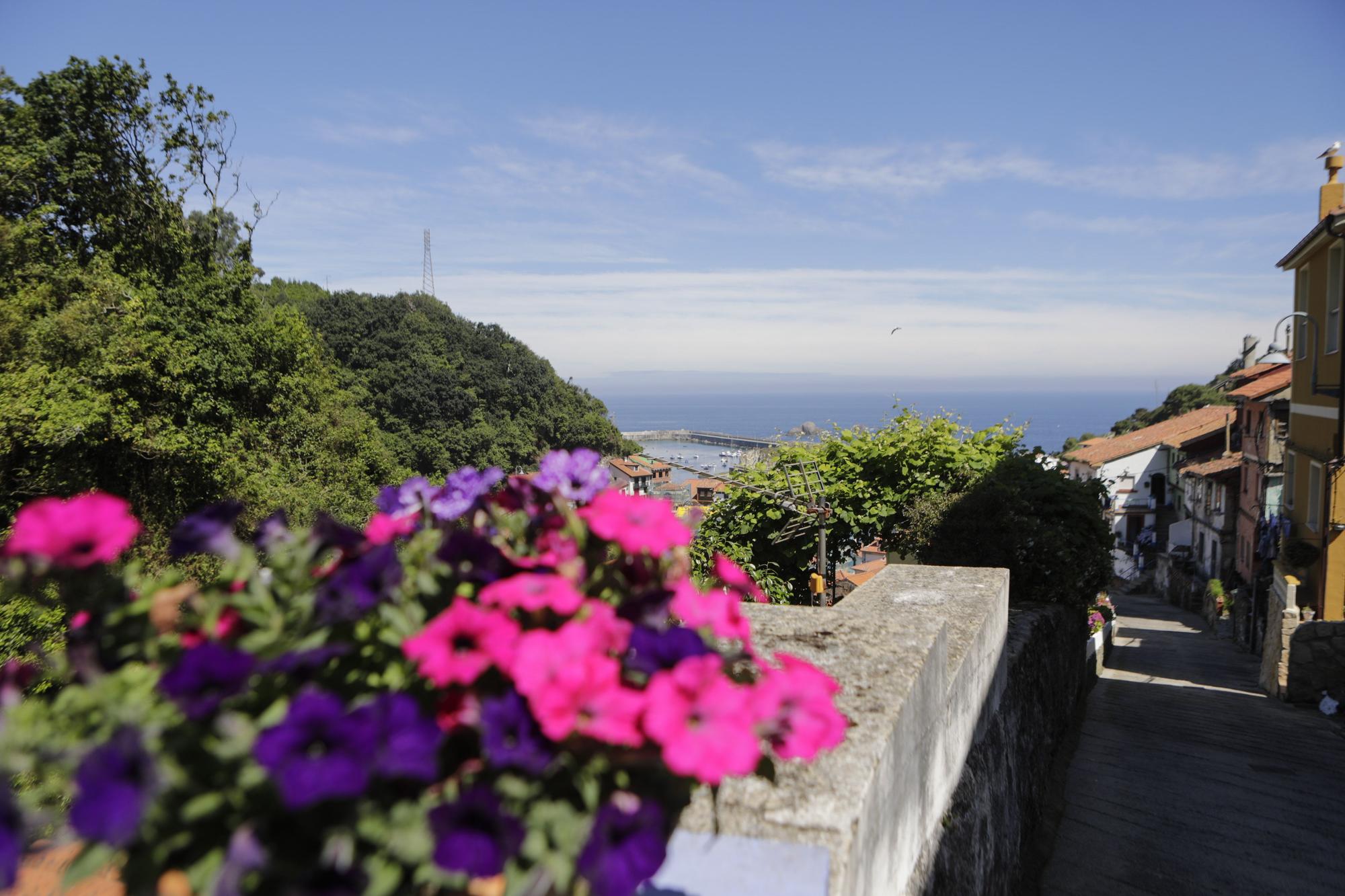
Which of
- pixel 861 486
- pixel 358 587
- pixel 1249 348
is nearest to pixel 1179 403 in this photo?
pixel 1249 348

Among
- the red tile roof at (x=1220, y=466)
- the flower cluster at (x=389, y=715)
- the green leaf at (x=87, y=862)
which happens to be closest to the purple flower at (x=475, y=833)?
the flower cluster at (x=389, y=715)

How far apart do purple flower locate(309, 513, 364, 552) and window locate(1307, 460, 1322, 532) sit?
642 inches

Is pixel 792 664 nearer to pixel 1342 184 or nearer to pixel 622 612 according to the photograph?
pixel 622 612

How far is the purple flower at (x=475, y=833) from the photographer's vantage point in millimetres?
864

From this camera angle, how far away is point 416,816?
88 centimetres

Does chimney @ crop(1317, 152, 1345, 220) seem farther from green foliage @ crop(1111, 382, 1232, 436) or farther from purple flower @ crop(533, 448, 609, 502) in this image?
green foliage @ crop(1111, 382, 1232, 436)

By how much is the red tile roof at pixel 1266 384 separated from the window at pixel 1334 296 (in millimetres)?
9214

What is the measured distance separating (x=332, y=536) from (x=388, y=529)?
0.51 ft

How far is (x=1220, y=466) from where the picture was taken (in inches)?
1104

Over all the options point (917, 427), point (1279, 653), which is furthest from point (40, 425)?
point (1279, 653)

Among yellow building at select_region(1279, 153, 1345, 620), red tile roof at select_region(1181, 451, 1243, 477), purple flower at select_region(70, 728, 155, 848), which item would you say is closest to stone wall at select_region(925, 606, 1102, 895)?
purple flower at select_region(70, 728, 155, 848)

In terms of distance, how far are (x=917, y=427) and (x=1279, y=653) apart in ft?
24.3

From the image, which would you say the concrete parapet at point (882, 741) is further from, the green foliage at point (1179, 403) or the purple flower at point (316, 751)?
the green foliage at point (1179, 403)

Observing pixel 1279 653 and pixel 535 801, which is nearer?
pixel 535 801
